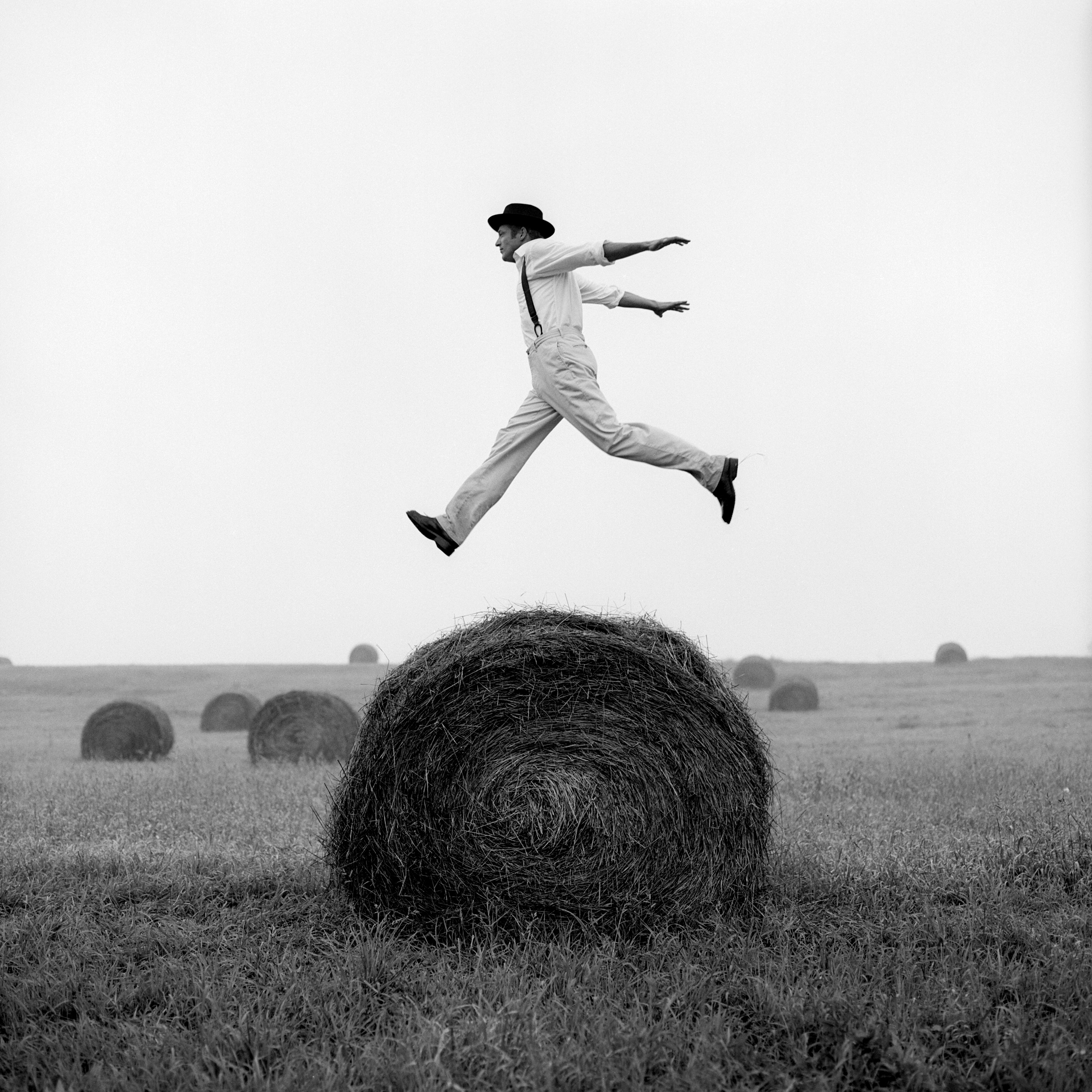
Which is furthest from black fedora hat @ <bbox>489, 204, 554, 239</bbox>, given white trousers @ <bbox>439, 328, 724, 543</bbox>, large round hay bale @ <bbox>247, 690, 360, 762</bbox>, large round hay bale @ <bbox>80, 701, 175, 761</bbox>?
large round hay bale @ <bbox>80, 701, 175, 761</bbox>

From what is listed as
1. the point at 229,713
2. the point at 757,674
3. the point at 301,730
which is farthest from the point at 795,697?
the point at 301,730

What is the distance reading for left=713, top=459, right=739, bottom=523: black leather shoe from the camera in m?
6.20

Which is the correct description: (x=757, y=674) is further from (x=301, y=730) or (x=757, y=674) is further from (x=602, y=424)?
(x=602, y=424)

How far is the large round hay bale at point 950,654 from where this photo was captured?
1676 inches

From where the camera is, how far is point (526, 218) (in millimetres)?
6488

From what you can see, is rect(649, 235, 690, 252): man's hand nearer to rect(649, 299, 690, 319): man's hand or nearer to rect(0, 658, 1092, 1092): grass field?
rect(649, 299, 690, 319): man's hand

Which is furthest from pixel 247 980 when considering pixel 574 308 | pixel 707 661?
pixel 574 308

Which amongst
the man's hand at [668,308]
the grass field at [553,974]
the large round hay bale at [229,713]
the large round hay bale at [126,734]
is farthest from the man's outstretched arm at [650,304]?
the large round hay bale at [229,713]

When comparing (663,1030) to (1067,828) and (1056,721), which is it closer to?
(1067,828)

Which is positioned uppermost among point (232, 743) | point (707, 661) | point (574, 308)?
point (574, 308)

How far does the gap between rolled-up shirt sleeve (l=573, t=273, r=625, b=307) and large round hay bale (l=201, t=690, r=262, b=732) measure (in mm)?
20426

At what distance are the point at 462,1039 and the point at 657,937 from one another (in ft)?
5.55

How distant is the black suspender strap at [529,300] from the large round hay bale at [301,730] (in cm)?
1144

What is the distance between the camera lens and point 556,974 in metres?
5.13
